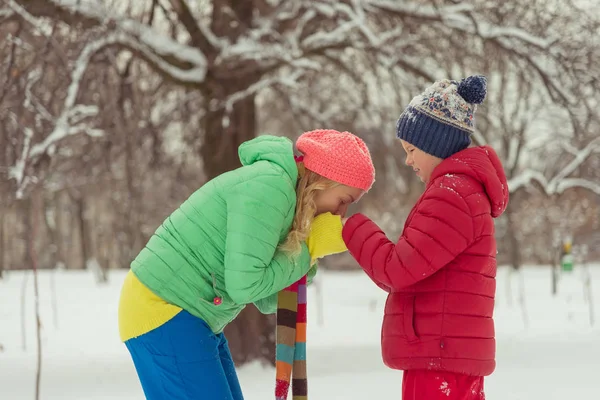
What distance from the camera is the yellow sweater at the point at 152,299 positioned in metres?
2.53

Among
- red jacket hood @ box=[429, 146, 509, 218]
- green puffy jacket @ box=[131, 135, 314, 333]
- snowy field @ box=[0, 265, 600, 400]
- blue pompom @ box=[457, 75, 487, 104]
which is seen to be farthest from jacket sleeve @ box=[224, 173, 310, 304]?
snowy field @ box=[0, 265, 600, 400]

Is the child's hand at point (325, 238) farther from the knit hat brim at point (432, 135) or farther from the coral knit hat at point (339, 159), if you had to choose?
the knit hat brim at point (432, 135)

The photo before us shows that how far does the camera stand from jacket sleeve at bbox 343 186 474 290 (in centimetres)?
244

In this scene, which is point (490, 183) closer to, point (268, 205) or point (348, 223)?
point (348, 223)

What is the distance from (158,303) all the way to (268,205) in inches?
20.2

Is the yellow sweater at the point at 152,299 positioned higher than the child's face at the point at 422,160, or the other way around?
the child's face at the point at 422,160

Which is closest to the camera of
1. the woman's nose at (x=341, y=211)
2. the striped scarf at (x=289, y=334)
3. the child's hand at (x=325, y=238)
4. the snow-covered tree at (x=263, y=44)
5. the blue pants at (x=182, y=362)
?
the blue pants at (x=182, y=362)

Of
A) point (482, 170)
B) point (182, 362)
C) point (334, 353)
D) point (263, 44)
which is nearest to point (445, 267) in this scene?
point (482, 170)

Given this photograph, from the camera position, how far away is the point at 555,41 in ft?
21.0

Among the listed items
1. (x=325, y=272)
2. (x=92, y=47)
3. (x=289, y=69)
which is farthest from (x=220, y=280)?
(x=325, y=272)

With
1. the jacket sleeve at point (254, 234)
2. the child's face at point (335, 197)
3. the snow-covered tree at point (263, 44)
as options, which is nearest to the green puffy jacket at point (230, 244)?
the jacket sleeve at point (254, 234)

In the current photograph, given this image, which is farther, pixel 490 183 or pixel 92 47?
pixel 92 47

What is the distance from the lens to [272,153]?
8.51 ft

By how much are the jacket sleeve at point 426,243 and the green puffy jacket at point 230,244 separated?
0.29 meters
